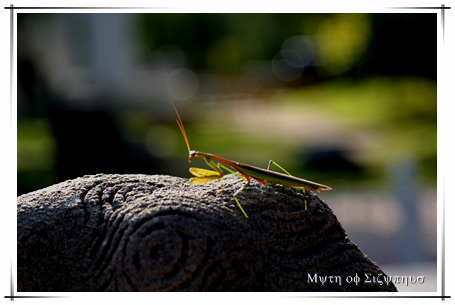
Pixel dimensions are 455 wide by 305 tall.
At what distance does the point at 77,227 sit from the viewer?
7.88 feet

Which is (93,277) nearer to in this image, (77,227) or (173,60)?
(77,227)

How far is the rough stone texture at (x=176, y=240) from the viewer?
2184 millimetres

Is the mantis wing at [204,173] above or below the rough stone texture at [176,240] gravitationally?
above

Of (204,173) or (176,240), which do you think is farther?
(204,173)

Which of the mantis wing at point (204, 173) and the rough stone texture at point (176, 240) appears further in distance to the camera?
the mantis wing at point (204, 173)

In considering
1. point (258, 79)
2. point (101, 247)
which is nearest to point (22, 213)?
point (101, 247)

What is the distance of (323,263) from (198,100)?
15.3 meters

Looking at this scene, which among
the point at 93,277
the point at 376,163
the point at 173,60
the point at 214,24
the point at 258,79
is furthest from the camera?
A: the point at 214,24

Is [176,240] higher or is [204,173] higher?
[204,173]

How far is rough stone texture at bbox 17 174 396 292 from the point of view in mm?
2184

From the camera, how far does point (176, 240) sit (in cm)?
218

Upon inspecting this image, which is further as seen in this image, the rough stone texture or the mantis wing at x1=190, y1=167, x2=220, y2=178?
the mantis wing at x1=190, y1=167, x2=220, y2=178

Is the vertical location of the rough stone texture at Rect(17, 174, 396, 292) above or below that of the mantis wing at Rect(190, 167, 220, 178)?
below

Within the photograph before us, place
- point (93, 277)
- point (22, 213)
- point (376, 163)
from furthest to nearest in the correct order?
point (376, 163)
point (22, 213)
point (93, 277)
